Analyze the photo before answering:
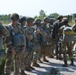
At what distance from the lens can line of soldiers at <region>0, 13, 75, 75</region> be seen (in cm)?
782

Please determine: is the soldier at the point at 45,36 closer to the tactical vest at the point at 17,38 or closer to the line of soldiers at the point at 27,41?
the line of soldiers at the point at 27,41

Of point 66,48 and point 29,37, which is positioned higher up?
point 29,37

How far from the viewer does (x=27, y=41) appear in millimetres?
9016

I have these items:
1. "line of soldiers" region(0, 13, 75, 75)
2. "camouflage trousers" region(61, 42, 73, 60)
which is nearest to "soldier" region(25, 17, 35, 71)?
"line of soldiers" region(0, 13, 75, 75)

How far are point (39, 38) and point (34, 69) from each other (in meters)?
1.15

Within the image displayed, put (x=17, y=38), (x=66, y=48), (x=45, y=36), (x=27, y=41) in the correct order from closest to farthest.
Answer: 1. (x=17, y=38)
2. (x=27, y=41)
3. (x=45, y=36)
4. (x=66, y=48)

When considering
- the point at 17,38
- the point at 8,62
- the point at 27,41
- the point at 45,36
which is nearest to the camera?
the point at 17,38

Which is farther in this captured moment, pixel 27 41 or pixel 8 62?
pixel 27 41

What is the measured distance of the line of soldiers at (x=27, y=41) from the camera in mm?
7818

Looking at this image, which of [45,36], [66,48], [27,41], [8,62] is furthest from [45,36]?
[8,62]

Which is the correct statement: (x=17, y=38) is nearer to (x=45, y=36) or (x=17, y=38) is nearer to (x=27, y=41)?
(x=27, y=41)

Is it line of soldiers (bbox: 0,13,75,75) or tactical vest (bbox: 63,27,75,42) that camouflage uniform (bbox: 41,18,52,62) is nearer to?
line of soldiers (bbox: 0,13,75,75)

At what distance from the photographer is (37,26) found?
10.4 m

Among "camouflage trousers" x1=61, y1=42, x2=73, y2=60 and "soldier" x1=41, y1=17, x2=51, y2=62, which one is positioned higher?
"soldier" x1=41, y1=17, x2=51, y2=62
